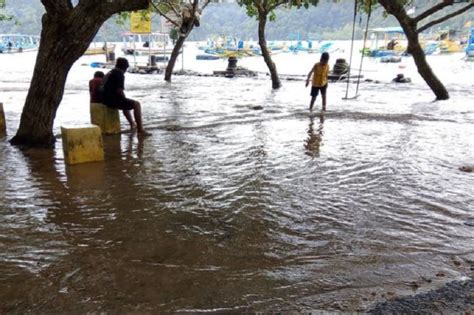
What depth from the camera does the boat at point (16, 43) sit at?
56.6 metres

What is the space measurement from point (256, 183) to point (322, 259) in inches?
82.4

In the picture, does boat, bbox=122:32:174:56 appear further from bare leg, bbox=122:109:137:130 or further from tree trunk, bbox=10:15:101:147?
tree trunk, bbox=10:15:101:147

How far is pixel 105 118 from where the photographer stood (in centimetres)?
858

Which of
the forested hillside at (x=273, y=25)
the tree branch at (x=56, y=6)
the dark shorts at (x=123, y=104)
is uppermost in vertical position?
the forested hillside at (x=273, y=25)

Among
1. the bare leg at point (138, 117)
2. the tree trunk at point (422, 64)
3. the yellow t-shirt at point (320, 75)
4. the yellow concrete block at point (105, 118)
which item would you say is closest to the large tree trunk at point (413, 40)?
the tree trunk at point (422, 64)

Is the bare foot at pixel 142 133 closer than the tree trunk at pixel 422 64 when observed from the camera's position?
Yes

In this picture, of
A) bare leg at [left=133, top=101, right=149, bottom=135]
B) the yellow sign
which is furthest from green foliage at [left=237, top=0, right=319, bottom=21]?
bare leg at [left=133, top=101, right=149, bottom=135]

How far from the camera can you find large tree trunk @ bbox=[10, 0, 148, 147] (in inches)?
270

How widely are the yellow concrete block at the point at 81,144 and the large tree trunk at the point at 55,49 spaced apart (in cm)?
108

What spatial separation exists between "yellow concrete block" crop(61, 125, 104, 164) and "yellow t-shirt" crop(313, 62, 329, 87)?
6.57m

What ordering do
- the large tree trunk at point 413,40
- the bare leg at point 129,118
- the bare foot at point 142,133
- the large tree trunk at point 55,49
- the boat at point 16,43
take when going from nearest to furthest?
the large tree trunk at point 55,49 < the bare foot at point 142,133 < the bare leg at point 129,118 < the large tree trunk at point 413,40 < the boat at point 16,43

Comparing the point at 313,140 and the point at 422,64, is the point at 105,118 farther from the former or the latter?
the point at 422,64

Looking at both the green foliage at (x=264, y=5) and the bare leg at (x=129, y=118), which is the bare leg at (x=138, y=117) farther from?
the green foliage at (x=264, y=5)

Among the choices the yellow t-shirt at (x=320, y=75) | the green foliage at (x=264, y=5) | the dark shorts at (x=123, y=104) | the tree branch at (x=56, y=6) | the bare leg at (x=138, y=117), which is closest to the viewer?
the tree branch at (x=56, y=6)
